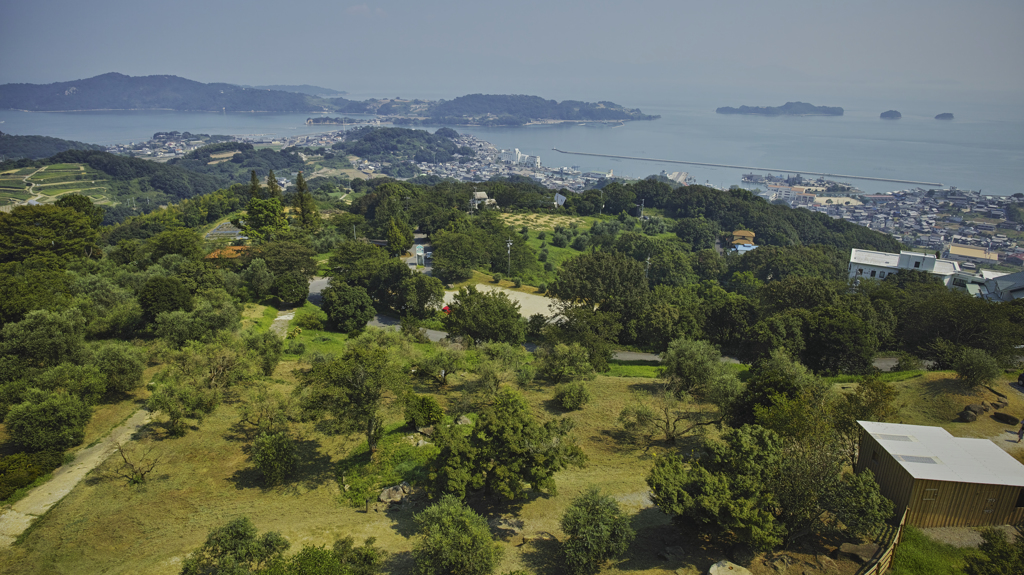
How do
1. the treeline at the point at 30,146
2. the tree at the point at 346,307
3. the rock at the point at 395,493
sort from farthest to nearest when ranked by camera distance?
the treeline at the point at 30,146 < the tree at the point at 346,307 < the rock at the point at 395,493

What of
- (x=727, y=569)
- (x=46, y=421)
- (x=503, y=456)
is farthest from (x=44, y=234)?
(x=727, y=569)

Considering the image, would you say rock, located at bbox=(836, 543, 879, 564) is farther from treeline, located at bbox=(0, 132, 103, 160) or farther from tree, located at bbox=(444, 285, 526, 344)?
treeline, located at bbox=(0, 132, 103, 160)

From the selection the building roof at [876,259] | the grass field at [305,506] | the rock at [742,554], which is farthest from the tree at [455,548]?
the building roof at [876,259]

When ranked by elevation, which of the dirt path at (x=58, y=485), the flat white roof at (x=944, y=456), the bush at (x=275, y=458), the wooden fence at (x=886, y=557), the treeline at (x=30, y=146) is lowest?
the dirt path at (x=58, y=485)

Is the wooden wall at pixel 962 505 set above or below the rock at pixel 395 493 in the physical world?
above

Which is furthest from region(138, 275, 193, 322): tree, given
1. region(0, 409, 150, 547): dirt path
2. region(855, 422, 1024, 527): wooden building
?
region(855, 422, 1024, 527): wooden building

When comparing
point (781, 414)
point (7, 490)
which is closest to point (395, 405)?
point (7, 490)

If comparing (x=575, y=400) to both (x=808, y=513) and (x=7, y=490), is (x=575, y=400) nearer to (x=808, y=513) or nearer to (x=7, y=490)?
(x=808, y=513)

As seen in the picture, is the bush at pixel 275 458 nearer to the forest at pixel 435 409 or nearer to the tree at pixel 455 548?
the forest at pixel 435 409
